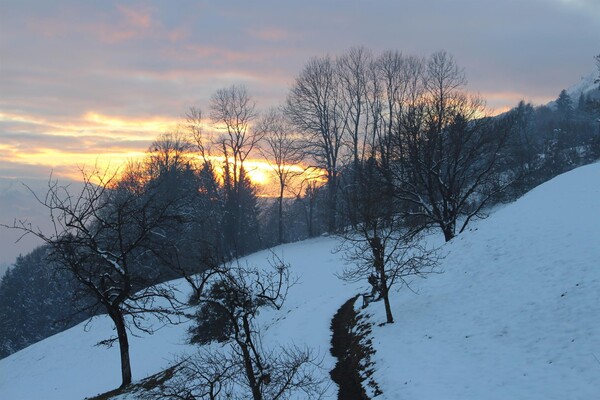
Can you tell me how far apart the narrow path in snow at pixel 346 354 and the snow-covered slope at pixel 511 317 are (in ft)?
3.05

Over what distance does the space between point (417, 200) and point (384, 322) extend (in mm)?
12750

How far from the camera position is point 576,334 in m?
10.2

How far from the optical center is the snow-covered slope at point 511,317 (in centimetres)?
965

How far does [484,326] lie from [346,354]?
5.68 m

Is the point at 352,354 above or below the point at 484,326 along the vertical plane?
below

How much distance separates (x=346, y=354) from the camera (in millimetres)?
15820

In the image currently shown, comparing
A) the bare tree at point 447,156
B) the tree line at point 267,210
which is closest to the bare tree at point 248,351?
the tree line at point 267,210

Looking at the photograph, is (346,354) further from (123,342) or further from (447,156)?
(447,156)

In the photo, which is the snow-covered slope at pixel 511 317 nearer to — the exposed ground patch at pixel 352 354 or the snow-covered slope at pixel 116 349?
the exposed ground patch at pixel 352 354

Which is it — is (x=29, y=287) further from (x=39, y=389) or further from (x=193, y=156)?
(x=39, y=389)

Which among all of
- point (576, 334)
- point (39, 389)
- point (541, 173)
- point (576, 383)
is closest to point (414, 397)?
point (576, 383)

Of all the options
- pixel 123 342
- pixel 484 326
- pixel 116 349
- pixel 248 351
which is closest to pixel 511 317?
pixel 484 326

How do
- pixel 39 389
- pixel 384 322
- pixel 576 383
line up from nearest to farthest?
pixel 576 383 → pixel 384 322 → pixel 39 389

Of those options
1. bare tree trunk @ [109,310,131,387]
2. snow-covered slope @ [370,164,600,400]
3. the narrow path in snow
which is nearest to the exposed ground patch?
the narrow path in snow
